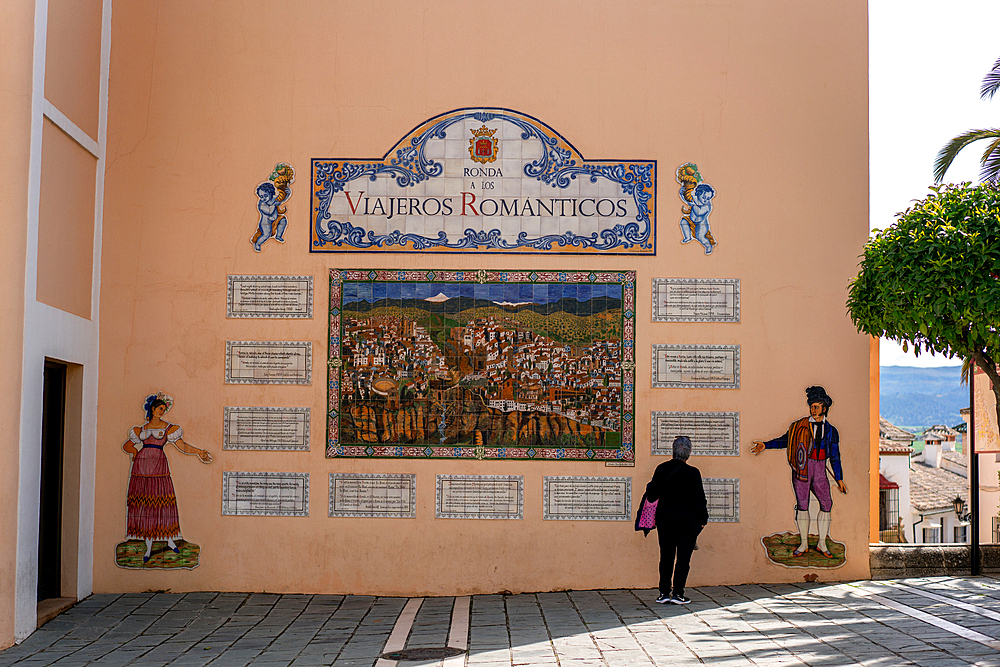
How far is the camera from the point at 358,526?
955 cm

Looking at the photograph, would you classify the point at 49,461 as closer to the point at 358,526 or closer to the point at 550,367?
the point at 358,526

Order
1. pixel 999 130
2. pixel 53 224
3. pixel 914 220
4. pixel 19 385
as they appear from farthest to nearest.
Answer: pixel 999 130 → pixel 53 224 → pixel 19 385 → pixel 914 220

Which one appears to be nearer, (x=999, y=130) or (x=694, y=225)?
(x=694, y=225)

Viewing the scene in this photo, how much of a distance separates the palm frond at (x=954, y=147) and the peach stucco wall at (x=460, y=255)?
420 cm

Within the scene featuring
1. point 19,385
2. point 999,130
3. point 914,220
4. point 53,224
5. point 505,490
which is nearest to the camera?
point 914,220

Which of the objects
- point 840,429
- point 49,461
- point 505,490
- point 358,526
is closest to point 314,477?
point 358,526

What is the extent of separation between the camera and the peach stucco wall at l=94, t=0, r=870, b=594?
9.53 metres

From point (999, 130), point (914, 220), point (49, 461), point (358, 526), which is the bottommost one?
point (358, 526)

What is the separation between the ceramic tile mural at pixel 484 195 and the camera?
9711 mm

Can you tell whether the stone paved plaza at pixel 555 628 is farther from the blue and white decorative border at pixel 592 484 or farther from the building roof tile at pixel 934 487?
the building roof tile at pixel 934 487

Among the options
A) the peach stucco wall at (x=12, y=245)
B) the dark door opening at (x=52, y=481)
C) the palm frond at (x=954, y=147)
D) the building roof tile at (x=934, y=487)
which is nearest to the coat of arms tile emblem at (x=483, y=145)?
the peach stucco wall at (x=12, y=245)

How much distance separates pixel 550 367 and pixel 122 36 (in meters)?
5.70

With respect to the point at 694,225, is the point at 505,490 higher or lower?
lower

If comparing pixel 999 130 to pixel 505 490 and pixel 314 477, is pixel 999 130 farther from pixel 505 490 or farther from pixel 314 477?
pixel 314 477
